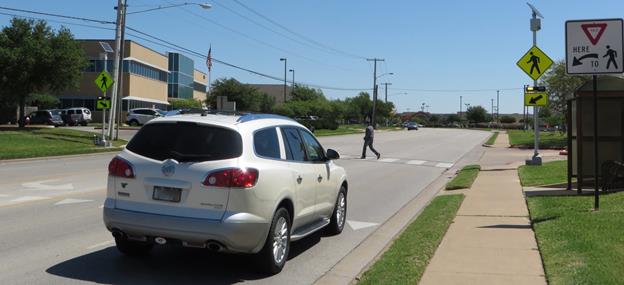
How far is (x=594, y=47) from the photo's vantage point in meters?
9.93

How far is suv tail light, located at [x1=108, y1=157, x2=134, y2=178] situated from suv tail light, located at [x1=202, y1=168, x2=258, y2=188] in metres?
0.93

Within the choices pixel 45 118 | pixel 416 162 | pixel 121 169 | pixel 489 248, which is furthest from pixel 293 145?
pixel 45 118

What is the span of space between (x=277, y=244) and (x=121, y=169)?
188 centimetres

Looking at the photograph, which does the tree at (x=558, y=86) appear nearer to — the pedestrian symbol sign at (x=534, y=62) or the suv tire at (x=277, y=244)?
the pedestrian symbol sign at (x=534, y=62)

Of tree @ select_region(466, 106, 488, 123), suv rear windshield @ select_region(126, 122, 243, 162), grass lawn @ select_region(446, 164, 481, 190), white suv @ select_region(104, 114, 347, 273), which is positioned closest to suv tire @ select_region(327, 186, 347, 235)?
white suv @ select_region(104, 114, 347, 273)

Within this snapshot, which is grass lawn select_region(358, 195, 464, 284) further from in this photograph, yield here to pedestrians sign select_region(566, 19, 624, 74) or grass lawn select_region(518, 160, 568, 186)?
grass lawn select_region(518, 160, 568, 186)

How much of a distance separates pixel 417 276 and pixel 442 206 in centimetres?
569

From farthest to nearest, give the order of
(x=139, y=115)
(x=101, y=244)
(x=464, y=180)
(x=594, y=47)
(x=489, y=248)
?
(x=139, y=115)
(x=464, y=180)
(x=594, y=47)
(x=101, y=244)
(x=489, y=248)

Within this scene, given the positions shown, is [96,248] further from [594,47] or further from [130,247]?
[594,47]

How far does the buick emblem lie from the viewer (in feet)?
21.8

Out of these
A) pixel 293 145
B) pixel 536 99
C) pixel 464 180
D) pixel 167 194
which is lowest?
pixel 464 180

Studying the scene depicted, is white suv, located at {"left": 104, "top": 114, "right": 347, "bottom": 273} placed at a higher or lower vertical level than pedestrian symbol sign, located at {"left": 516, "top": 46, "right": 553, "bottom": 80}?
lower

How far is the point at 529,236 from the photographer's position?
28.8 ft

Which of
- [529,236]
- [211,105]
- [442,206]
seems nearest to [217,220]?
[529,236]
